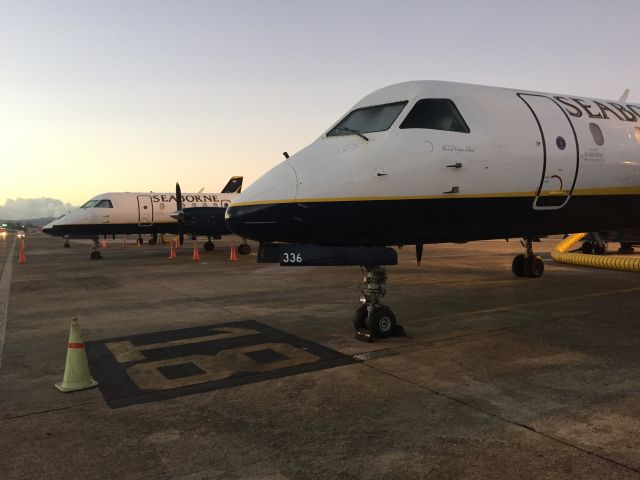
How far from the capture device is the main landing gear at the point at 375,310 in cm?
736

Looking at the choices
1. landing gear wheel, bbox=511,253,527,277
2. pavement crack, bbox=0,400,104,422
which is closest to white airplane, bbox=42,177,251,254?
landing gear wheel, bbox=511,253,527,277

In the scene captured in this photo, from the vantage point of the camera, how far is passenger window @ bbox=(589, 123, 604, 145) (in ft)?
27.7

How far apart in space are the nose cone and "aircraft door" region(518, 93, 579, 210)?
3.97 metres

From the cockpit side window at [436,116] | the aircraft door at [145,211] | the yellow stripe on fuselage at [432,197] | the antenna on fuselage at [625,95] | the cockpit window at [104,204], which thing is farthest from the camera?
the aircraft door at [145,211]

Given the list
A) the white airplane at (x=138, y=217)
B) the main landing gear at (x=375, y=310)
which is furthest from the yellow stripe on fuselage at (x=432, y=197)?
the white airplane at (x=138, y=217)

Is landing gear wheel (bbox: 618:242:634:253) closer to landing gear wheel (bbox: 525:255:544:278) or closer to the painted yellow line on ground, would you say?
landing gear wheel (bbox: 525:255:544:278)

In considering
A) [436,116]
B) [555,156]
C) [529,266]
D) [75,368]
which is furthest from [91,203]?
[555,156]

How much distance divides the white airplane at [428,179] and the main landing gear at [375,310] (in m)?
0.02

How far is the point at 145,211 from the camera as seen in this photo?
1102 inches

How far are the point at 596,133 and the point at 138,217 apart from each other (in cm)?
2447

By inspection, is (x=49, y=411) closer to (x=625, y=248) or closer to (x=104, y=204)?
(x=104, y=204)

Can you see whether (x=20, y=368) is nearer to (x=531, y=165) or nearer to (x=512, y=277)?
(x=531, y=165)

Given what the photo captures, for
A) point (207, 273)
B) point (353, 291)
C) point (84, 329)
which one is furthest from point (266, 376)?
point (207, 273)

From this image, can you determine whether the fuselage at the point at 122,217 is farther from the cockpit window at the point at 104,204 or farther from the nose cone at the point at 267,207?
the nose cone at the point at 267,207
